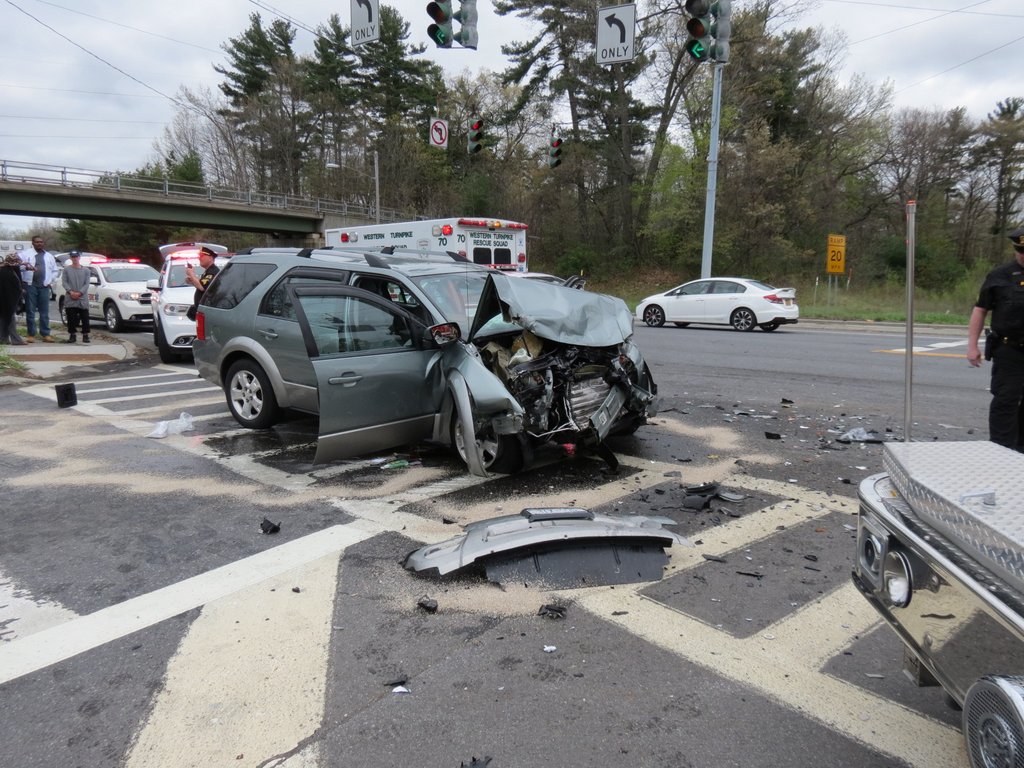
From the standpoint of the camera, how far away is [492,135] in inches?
1969

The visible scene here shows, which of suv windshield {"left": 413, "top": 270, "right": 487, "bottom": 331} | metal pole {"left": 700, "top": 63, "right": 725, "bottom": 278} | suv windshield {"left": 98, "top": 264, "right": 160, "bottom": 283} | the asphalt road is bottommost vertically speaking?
the asphalt road

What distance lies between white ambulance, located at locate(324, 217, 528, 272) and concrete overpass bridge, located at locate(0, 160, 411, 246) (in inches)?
1185

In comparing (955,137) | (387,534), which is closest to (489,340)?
(387,534)

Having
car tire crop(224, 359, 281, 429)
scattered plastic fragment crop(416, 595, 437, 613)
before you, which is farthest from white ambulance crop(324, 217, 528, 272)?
scattered plastic fragment crop(416, 595, 437, 613)

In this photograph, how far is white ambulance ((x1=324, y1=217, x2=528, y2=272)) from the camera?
17844 mm

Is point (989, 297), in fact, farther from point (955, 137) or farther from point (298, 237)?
point (298, 237)

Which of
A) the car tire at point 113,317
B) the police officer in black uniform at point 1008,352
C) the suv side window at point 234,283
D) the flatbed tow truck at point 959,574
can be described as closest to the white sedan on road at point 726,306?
the police officer in black uniform at point 1008,352

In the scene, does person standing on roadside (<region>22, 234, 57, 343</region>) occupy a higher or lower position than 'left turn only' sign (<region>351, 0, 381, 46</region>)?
lower

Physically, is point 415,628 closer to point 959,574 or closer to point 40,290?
point 959,574

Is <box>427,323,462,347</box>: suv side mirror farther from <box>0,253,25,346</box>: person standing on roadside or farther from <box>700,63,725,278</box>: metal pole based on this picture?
<box>700,63,725,278</box>: metal pole

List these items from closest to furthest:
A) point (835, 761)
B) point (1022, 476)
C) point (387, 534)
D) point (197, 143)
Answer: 1. point (1022, 476)
2. point (835, 761)
3. point (387, 534)
4. point (197, 143)

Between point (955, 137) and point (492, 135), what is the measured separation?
2839 cm

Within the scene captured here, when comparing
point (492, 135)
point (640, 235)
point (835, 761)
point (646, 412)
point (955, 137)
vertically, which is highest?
point (492, 135)

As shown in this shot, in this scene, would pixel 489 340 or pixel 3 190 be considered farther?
pixel 3 190
